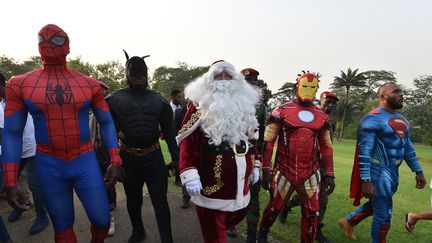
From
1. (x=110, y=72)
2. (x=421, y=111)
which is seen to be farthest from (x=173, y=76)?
(x=421, y=111)

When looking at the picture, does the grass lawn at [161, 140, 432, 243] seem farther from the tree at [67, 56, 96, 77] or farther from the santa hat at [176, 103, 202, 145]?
the tree at [67, 56, 96, 77]

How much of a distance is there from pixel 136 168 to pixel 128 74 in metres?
1.05

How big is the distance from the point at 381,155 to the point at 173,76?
149ft

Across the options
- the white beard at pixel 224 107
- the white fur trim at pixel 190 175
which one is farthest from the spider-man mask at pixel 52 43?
the white fur trim at pixel 190 175

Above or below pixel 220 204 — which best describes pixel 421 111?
below

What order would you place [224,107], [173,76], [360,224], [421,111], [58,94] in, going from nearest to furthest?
[58,94]
[224,107]
[360,224]
[421,111]
[173,76]

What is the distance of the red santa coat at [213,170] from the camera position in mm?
2502

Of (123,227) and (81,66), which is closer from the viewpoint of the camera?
(123,227)

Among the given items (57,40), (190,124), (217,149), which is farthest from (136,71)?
(217,149)

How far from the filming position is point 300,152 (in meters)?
3.23

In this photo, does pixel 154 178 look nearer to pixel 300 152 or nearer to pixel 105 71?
pixel 300 152

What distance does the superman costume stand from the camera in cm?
322

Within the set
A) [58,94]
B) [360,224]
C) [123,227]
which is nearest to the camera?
[58,94]

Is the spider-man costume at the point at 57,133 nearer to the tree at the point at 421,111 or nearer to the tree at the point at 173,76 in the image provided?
the tree at the point at 421,111
